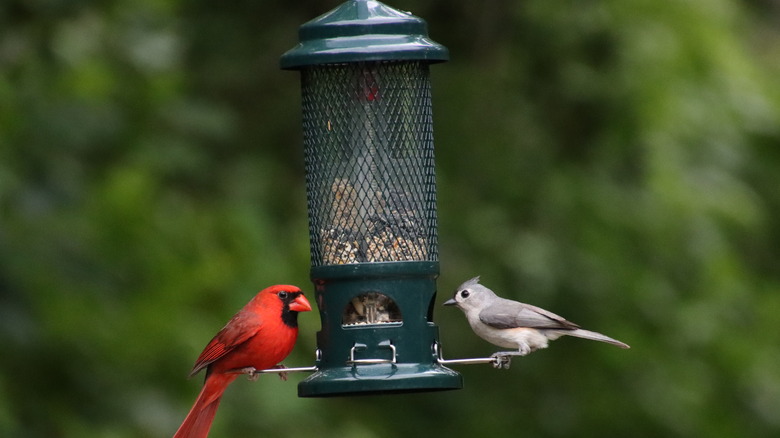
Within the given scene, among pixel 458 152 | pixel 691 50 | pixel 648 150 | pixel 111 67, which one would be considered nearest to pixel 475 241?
pixel 458 152

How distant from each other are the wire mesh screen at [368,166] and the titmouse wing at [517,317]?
0.62 meters

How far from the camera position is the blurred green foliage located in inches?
413

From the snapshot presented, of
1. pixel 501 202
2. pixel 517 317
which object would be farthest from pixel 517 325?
pixel 501 202

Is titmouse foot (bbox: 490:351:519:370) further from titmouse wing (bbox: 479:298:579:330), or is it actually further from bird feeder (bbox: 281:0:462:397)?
titmouse wing (bbox: 479:298:579:330)

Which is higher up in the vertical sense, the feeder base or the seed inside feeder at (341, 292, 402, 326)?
the seed inside feeder at (341, 292, 402, 326)

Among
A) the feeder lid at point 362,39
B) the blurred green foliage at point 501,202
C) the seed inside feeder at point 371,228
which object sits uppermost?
the feeder lid at point 362,39

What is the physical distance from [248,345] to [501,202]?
218 inches

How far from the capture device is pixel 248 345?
7.93 m

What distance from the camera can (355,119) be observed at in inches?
300

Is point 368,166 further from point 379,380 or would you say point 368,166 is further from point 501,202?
point 501,202

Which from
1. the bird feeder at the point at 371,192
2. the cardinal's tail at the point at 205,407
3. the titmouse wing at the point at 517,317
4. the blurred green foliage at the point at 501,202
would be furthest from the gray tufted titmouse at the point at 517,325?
the blurred green foliage at the point at 501,202

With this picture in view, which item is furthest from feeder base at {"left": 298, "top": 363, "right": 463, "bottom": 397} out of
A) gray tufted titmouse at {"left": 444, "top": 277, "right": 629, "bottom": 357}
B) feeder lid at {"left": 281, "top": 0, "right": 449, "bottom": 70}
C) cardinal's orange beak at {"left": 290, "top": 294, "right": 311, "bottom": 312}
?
feeder lid at {"left": 281, "top": 0, "right": 449, "bottom": 70}

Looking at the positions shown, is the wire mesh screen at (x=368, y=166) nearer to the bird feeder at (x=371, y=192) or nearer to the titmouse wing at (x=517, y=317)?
the bird feeder at (x=371, y=192)

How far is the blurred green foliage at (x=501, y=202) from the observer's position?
10.5 metres
